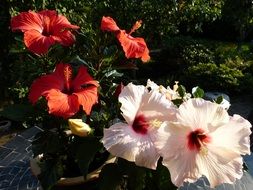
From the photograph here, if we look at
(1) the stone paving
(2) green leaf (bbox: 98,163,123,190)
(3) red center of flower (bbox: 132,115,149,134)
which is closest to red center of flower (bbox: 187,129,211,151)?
(3) red center of flower (bbox: 132,115,149,134)

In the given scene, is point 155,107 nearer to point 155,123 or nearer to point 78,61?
point 155,123

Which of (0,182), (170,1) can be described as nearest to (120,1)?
(170,1)

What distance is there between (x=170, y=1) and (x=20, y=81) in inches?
95.9

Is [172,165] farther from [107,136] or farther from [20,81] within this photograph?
[20,81]

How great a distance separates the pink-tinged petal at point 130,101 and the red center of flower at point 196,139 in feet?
0.51

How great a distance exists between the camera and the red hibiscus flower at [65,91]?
121 centimetres

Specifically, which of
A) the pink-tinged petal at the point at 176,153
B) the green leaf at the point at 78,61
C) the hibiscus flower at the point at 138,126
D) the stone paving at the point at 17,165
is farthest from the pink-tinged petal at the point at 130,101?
the stone paving at the point at 17,165

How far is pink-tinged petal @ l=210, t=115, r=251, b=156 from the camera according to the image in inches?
44.5

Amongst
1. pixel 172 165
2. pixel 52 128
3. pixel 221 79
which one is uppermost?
pixel 172 165

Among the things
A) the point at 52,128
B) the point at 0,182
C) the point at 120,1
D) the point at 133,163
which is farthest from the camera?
the point at 120,1

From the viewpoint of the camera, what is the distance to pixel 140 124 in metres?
1.20

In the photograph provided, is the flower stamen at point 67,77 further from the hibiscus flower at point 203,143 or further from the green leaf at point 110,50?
the hibiscus flower at point 203,143

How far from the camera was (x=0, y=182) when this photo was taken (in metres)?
2.03

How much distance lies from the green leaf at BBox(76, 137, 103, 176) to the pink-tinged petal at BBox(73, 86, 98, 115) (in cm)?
9
